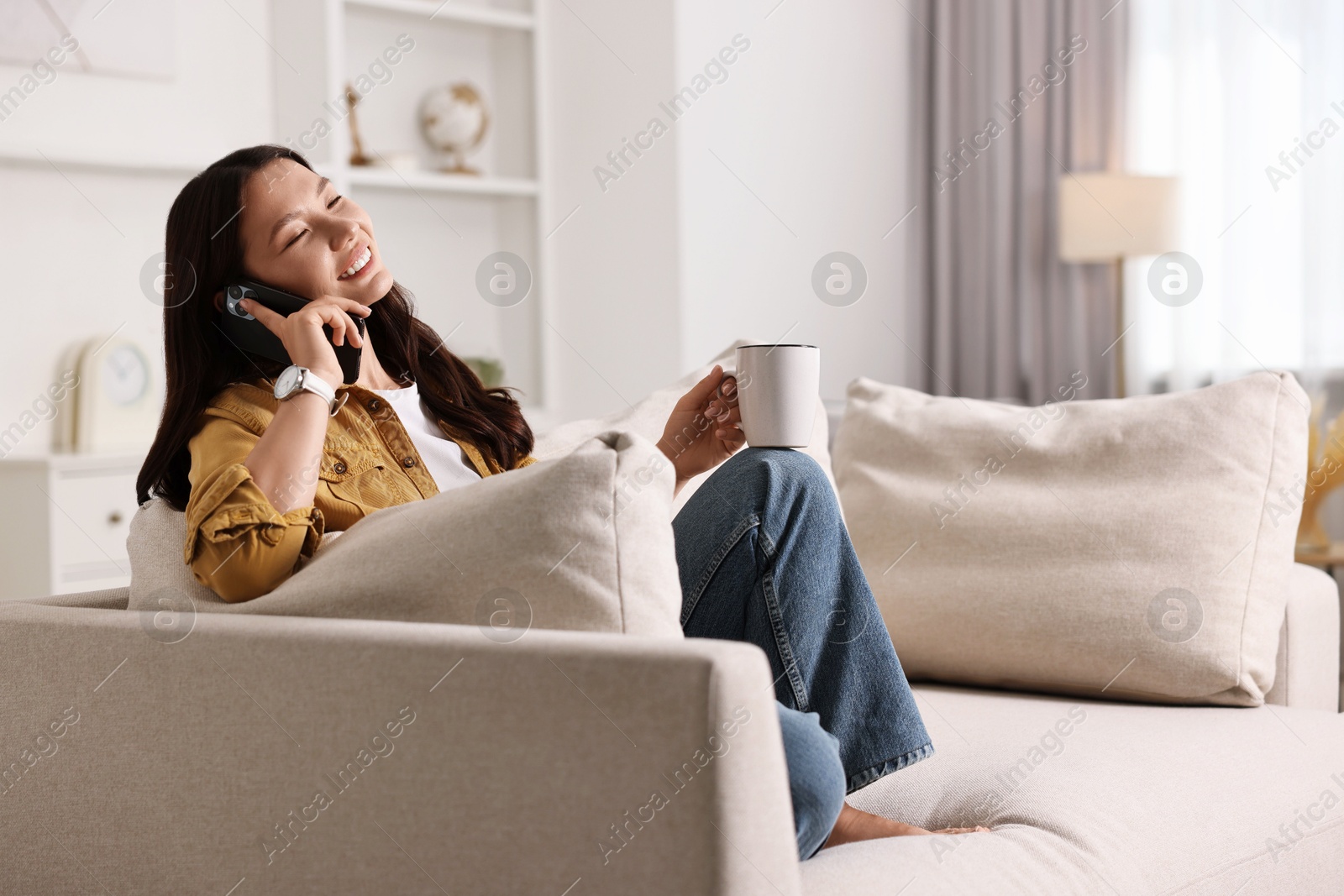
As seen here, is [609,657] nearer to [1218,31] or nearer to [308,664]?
[308,664]

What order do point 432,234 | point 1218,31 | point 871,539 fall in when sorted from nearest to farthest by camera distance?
point 871,539
point 1218,31
point 432,234

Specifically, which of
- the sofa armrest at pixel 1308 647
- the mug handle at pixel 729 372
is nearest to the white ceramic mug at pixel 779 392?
the mug handle at pixel 729 372

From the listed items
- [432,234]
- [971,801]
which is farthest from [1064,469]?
[432,234]

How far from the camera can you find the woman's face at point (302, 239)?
145 cm

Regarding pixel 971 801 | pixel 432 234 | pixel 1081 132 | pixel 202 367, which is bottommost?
pixel 971 801

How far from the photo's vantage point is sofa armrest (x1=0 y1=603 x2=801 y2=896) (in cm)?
82

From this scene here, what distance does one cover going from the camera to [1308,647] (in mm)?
1669

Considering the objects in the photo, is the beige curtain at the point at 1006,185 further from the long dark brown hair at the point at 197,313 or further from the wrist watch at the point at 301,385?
the wrist watch at the point at 301,385

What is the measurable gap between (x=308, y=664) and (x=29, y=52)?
2.80m

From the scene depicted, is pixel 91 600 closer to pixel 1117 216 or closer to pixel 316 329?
pixel 316 329

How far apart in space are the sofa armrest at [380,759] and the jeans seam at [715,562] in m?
0.30

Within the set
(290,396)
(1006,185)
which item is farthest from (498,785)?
(1006,185)

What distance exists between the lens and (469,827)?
893 millimetres

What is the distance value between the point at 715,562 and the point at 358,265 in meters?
0.62
